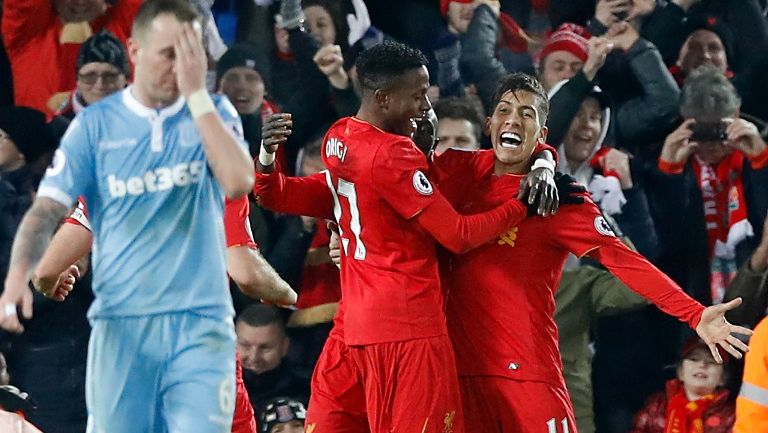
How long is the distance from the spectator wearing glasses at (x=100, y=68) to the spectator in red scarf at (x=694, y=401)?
→ 10.8 ft

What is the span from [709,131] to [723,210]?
0.43 metres

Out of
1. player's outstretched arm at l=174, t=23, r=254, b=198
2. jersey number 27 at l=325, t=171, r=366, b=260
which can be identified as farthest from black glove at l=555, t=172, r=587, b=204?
player's outstretched arm at l=174, t=23, r=254, b=198

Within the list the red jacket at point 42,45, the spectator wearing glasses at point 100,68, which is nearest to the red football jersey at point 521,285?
the spectator wearing glasses at point 100,68

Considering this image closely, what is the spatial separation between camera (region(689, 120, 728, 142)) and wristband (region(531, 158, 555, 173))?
269 centimetres

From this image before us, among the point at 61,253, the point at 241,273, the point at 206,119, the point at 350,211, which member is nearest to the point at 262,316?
Result: the point at 241,273

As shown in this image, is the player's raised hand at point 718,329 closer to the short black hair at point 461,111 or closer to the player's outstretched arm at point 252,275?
the player's outstretched arm at point 252,275

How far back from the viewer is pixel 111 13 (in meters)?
8.69

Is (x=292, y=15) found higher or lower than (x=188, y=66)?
higher

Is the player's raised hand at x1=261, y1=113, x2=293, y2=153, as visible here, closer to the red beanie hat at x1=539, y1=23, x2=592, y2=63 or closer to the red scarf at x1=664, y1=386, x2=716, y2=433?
the red scarf at x1=664, y1=386, x2=716, y2=433

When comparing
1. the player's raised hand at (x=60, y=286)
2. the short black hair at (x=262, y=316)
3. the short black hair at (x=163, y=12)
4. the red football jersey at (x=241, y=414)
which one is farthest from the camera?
the short black hair at (x=262, y=316)

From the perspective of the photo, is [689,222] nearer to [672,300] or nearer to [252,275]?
[672,300]

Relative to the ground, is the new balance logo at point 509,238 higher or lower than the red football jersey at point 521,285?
higher

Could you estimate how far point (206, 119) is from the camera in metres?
4.48

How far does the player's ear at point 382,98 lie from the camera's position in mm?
5633
